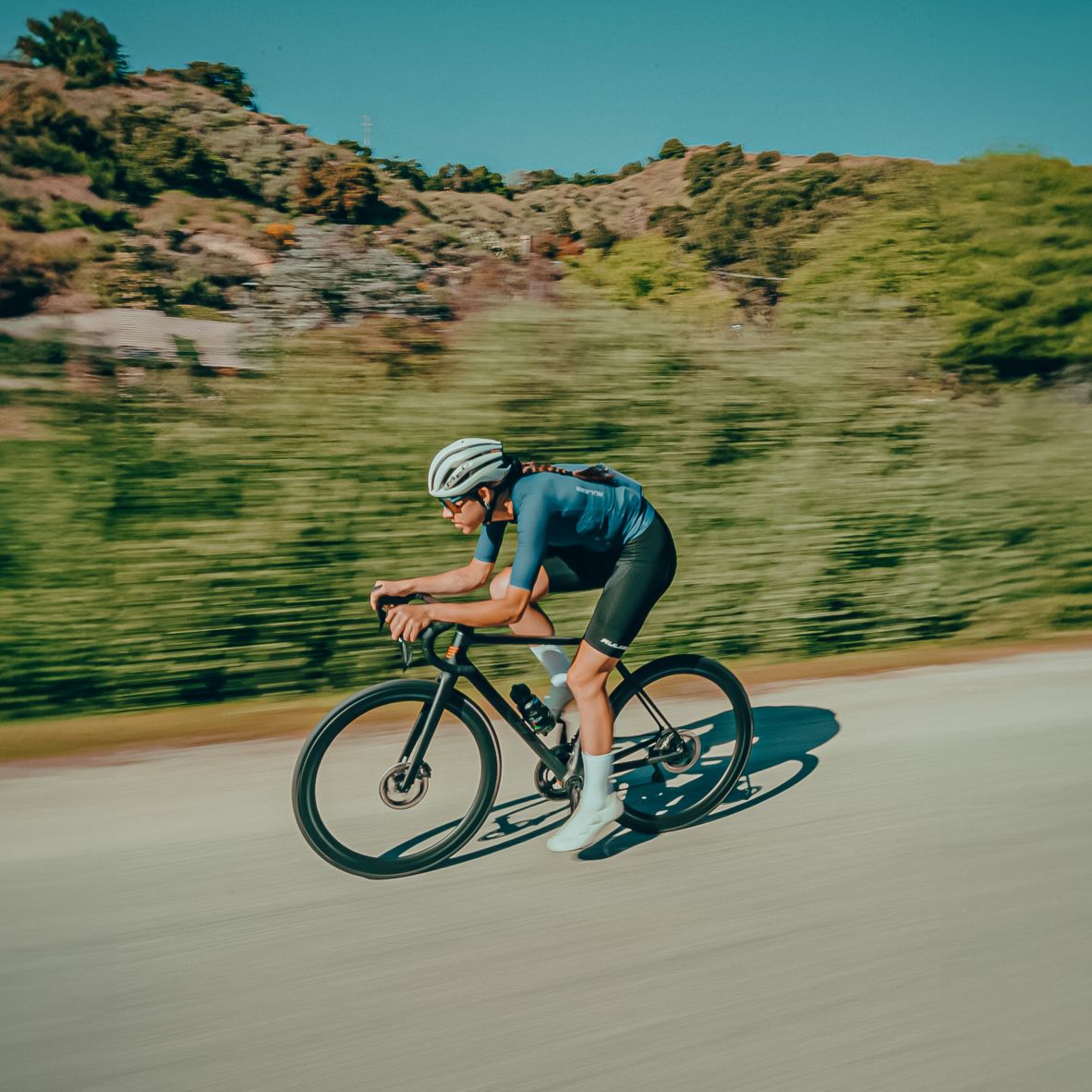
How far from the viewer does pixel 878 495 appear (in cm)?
734

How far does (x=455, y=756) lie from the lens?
3.89 meters

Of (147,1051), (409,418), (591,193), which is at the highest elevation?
(591,193)

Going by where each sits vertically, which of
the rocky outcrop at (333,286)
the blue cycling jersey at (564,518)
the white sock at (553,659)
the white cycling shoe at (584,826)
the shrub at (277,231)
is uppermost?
the shrub at (277,231)

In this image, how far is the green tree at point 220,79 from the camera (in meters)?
56.6

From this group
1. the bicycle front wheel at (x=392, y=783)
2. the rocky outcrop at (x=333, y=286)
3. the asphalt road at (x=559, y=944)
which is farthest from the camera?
the rocky outcrop at (x=333, y=286)

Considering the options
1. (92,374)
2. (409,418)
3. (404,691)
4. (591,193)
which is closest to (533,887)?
(404,691)

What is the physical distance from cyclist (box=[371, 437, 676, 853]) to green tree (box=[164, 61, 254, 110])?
198 feet

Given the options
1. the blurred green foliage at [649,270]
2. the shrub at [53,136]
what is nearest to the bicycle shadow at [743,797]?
the blurred green foliage at [649,270]

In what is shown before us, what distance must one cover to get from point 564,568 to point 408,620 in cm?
79

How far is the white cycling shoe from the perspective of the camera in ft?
12.7

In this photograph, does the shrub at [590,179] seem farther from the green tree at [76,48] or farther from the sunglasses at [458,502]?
the sunglasses at [458,502]

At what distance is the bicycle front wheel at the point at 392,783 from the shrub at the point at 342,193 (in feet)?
134

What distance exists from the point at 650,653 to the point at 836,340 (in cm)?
277

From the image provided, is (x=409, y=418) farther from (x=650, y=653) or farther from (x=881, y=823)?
(x=881, y=823)
